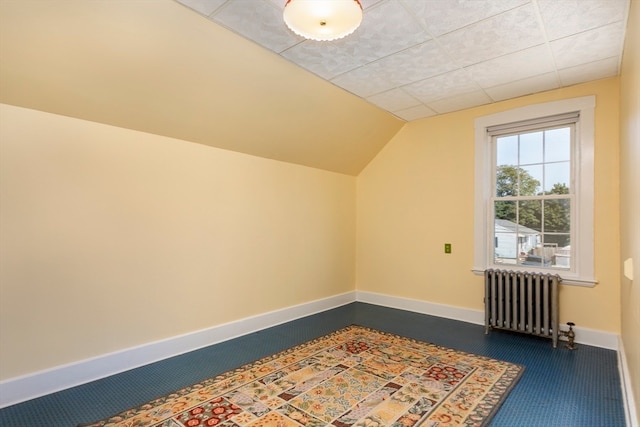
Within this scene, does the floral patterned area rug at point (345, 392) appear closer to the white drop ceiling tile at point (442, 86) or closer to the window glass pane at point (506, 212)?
the window glass pane at point (506, 212)

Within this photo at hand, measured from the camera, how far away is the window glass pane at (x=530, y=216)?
3717mm

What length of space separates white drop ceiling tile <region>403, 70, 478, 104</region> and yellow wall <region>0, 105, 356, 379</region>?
179 cm

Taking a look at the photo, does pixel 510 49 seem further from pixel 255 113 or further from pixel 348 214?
pixel 348 214

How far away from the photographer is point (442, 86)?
345 centimetres

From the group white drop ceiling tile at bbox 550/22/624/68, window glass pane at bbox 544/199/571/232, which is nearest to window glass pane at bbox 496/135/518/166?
window glass pane at bbox 544/199/571/232

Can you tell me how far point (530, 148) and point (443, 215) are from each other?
1.24 metres

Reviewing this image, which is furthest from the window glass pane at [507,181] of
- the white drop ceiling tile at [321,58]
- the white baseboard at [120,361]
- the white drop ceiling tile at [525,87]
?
the white baseboard at [120,361]

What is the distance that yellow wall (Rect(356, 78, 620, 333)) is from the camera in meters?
3.23

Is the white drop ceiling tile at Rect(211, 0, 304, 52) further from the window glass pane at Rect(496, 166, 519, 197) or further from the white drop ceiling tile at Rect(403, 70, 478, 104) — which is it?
the window glass pane at Rect(496, 166, 519, 197)

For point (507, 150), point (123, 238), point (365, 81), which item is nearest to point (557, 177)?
point (507, 150)

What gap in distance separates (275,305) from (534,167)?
343 centimetres

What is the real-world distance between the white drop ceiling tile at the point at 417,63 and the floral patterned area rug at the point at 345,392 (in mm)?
2646

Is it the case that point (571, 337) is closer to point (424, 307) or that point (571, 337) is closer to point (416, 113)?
point (424, 307)

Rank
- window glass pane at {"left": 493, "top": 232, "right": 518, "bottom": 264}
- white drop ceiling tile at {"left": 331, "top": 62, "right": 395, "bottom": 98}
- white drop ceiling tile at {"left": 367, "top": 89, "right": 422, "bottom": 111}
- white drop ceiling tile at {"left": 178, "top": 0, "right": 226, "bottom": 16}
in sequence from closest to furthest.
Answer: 1. white drop ceiling tile at {"left": 178, "top": 0, "right": 226, "bottom": 16}
2. white drop ceiling tile at {"left": 331, "top": 62, "right": 395, "bottom": 98}
3. white drop ceiling tile at {"left": 367, "top": 89, "right": 422, "bottom": 111}
4. window glass pane at {"left": 493, "top": 232, "right": 518, "bottom": 264}
